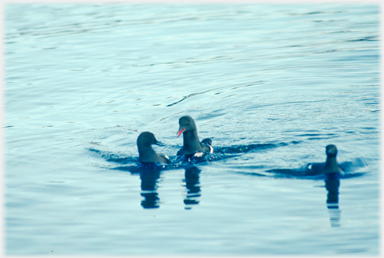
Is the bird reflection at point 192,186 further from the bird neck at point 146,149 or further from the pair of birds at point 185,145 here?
the bird neck at point 146,149

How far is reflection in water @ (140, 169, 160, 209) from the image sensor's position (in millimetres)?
8681

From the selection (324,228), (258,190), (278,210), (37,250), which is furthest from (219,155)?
(37,250)

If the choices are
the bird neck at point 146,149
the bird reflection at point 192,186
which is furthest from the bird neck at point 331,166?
the bird neck at point 146,149

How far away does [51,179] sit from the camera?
10.0 m

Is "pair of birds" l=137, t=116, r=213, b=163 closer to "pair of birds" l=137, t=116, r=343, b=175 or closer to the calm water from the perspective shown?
"pair of birds" l=137, t=116, r=343, b=175

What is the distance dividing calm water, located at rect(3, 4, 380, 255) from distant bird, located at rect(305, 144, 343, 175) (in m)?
0.18

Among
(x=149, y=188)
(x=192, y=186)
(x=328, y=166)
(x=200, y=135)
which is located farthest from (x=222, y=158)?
(x=328, y=166)

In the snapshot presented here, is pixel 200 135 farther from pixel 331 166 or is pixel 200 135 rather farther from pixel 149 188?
pixel 331 166

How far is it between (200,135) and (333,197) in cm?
464

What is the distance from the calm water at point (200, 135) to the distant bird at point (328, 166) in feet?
0.58

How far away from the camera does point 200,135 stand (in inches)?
489

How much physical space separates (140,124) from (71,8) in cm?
2207

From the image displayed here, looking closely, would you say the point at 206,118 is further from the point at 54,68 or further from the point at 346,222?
the point at 54,68

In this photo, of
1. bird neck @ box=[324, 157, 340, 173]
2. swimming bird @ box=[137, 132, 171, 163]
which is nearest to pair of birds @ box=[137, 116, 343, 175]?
swimming bird @ box=[137, 132, 171, 163]
